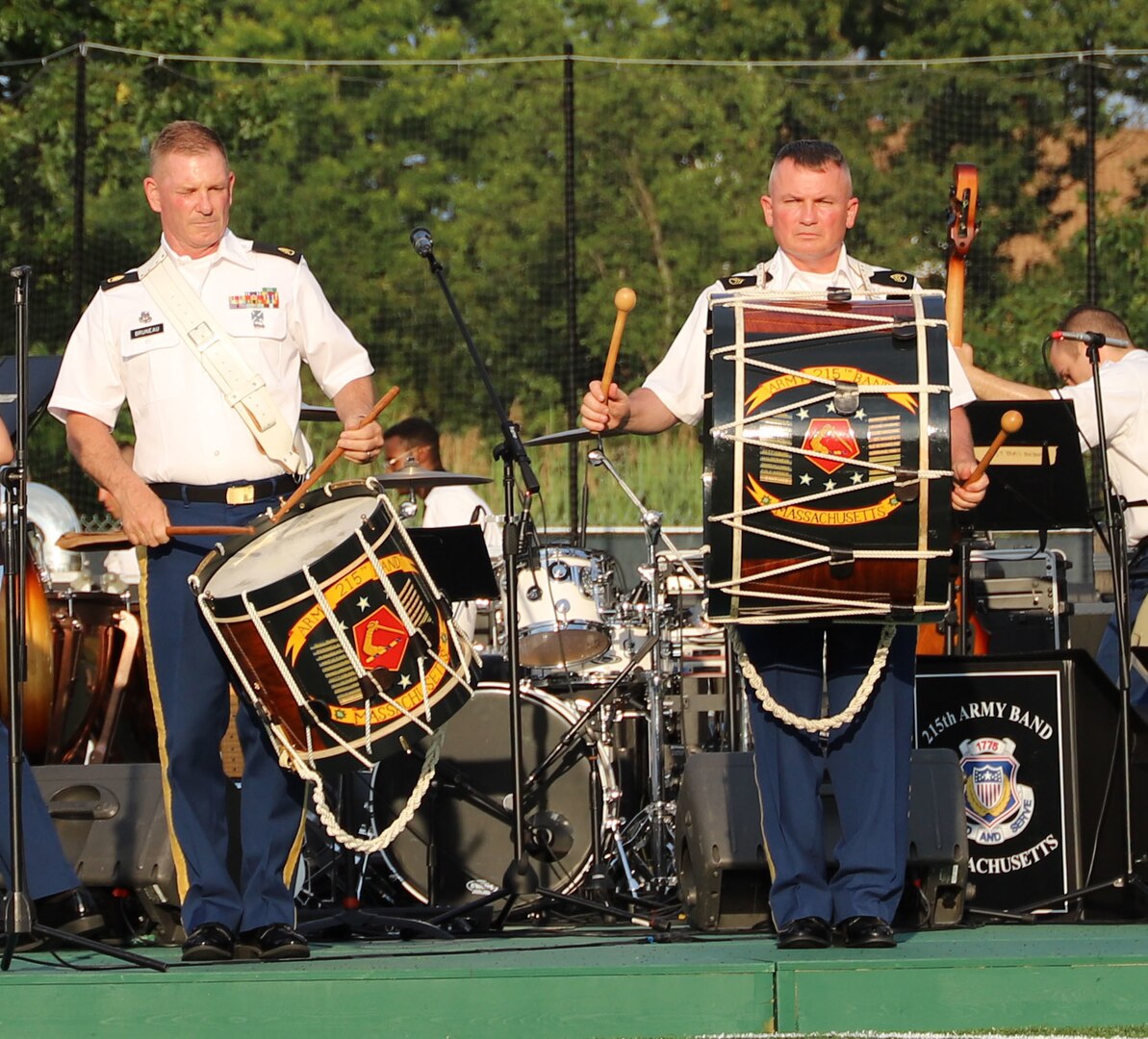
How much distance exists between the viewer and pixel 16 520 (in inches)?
183

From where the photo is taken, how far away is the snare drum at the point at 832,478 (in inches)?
171

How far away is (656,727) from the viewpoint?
654 cm

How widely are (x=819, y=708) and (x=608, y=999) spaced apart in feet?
2.80

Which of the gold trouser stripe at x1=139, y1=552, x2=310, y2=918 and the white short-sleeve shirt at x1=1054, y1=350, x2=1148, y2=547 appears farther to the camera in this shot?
the white short-sleeve shirt at x1=1054, y1=350, x2=1148, y2=547

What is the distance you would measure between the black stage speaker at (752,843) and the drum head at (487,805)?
128cm

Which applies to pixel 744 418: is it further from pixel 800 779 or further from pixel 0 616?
pixel 0 616

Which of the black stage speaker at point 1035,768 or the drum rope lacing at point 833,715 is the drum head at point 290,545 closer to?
the drum rope lacing at point 833,715

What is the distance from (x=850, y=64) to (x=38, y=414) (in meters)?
8.27

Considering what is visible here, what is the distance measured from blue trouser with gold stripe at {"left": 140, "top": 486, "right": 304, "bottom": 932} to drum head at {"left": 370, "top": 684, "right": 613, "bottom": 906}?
166 centimetres

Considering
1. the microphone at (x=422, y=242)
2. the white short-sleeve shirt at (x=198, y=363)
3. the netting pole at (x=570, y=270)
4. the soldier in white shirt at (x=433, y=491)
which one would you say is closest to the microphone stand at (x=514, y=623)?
the microphone at (x=422, y=242)

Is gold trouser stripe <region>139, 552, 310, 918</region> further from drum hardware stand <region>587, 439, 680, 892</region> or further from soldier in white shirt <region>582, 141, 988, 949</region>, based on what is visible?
drum hardware stand <region>587, 439, 680, 892</region>

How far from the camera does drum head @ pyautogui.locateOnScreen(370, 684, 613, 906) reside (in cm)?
638

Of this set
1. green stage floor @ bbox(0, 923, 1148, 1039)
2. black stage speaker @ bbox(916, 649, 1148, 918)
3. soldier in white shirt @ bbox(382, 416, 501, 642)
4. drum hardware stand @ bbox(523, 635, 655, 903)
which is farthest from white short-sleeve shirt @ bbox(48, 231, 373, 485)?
soldier in white shirt @ bbox(382, 416, 501, 642)

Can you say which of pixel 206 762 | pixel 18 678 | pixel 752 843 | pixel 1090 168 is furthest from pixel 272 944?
pixel 1090 168
